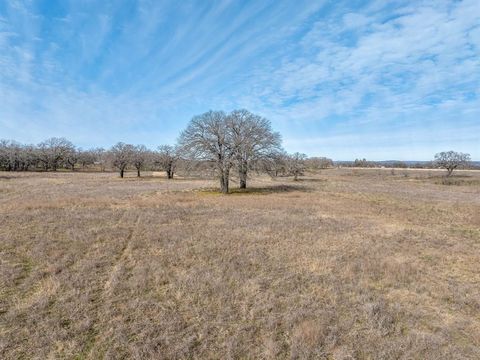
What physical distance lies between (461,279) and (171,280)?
9795mm

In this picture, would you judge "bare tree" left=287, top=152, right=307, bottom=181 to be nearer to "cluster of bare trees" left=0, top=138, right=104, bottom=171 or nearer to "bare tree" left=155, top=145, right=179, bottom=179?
"bare tree" left=155, top=145, right=179, bottom=179

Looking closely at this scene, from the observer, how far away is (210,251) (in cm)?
1162

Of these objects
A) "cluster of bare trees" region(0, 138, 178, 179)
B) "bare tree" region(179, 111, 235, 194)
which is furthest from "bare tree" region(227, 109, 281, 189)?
"cluster of bare trees" region(0, 138, 178, 179)

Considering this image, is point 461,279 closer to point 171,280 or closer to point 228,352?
point 228,352

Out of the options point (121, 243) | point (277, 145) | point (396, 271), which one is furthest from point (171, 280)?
point (277, 145)

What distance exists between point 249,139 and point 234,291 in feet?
92.6

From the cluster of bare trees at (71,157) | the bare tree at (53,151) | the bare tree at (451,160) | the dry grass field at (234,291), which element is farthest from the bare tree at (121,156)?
the bare tree at (451,160)

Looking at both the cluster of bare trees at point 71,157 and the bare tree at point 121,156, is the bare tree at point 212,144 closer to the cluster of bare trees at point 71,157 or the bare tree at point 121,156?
the cluster of bare trees at point 71,157

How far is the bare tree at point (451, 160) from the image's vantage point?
7262 cm

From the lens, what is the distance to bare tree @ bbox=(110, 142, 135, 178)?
65.1 metres

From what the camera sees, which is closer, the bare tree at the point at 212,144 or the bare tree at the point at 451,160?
the bare tree at the point at 212,144

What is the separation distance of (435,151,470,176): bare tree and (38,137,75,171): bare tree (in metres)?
115

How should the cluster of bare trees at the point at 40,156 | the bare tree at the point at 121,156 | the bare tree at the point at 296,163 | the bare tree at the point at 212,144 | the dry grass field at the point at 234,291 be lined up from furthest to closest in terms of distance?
1. the cluster of bare trees at the point at 40,156
2. the bare tree at the point at 121,156
3. the bare tree at the point at 296,163
4. the bare tree at the point at 212,144
5. the dry grass field at the point at 234,291

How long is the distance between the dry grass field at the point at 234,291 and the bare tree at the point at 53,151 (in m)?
87.9
